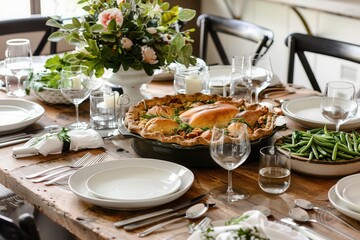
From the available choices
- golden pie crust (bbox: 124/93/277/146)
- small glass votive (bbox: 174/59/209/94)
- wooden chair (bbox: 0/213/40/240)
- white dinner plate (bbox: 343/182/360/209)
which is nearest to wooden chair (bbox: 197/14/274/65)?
small glass votive (bbox: 174/59/209/94)

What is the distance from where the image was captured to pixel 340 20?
3.69 m

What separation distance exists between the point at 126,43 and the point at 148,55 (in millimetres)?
85

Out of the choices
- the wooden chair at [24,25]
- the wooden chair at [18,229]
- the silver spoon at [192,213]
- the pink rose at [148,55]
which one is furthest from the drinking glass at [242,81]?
the wooden chair at [24,25]

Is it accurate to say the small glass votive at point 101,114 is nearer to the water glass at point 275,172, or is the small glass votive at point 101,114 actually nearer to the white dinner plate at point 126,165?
the white dinner plate at point 126,165

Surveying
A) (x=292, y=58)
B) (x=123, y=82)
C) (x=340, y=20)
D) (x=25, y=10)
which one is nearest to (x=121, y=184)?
(x=123, y=82)

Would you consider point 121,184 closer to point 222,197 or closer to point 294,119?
point 222,197

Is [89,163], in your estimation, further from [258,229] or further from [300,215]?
[258,229]

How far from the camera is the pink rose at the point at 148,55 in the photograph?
2.19m

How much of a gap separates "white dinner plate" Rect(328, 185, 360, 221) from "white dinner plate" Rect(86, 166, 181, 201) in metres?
0.37

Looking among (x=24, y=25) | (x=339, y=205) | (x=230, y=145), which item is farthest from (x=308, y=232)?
(x=24, y=25)

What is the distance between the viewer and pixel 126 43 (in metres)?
2.16

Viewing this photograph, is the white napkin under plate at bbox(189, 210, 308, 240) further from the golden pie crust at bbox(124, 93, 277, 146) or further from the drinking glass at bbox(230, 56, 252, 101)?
the drinking glass at bbox(230, 56, 252, 101)

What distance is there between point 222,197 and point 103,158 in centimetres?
42

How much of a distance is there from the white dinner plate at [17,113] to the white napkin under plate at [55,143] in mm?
143
